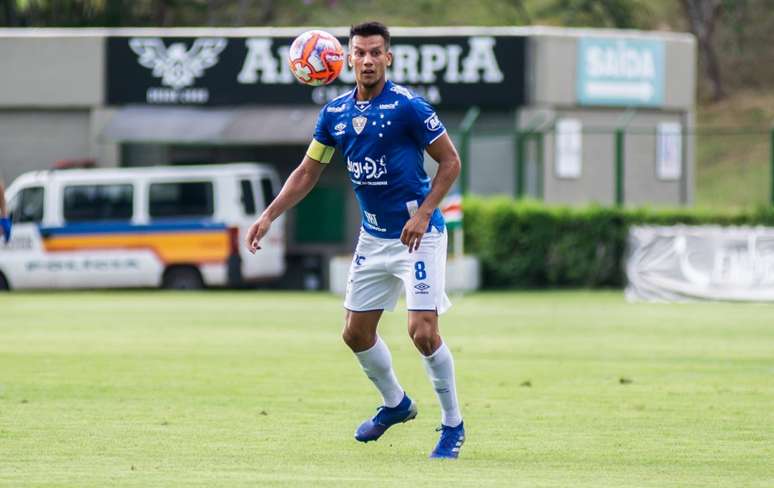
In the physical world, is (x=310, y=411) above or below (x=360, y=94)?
below

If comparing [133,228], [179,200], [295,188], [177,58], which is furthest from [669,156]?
[295,188]

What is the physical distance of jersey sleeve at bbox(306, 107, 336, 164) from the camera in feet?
31.0

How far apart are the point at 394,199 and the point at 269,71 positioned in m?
25.6

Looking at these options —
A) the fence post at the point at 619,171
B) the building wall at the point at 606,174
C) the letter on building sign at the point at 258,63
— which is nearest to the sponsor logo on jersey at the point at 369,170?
the fence post at the point at 619,171

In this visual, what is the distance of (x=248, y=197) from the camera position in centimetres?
3034

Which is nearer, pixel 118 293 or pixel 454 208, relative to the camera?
pixel 454 208

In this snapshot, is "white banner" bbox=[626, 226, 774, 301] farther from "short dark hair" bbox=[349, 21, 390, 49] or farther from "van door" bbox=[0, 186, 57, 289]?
"short dark hair" bbox=[349, 21, 390, 49]

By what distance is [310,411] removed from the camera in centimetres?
1132

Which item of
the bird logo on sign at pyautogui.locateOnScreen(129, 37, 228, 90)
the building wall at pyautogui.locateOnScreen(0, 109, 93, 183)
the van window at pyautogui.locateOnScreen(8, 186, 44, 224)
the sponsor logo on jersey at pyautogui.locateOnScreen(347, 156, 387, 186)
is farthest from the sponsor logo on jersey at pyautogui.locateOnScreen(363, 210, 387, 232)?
the building wall at pyautogui.locateOnScreen(0, 109, 93, 183)

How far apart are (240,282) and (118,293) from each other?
219cm

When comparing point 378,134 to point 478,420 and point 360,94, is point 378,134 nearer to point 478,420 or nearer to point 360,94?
point 360,94

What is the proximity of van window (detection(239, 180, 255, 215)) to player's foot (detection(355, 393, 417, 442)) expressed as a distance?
20.7 meters

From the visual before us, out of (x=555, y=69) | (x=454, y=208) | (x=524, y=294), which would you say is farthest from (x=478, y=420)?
(x=555, y=69)

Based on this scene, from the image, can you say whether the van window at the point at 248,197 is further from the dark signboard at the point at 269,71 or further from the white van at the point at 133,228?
the dark signboard at the point at 269,71
